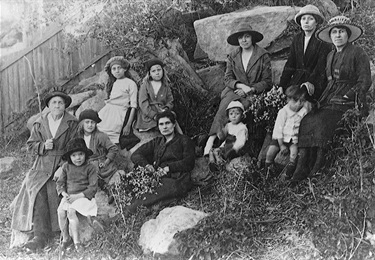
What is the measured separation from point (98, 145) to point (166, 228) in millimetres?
1284

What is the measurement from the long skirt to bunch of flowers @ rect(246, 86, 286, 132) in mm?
467

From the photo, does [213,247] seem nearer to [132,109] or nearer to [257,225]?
[257,225]

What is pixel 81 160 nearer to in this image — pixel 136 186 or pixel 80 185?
pixel 80 185

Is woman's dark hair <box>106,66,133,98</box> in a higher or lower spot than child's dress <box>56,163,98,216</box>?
higher

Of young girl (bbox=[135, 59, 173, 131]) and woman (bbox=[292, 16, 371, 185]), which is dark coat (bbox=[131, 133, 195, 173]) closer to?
young girl (bbox=[135, 59, 173, 131])

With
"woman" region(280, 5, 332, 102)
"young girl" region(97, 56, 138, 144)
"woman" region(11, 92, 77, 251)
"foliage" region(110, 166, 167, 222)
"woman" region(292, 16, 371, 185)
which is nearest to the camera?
"woman" region(292, 16, 371, 185)

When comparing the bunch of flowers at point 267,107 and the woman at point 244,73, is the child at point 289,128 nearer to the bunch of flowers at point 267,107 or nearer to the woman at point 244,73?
the bunch of flowers at point 267,107

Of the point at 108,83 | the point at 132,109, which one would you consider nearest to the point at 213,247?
the point at 132,109

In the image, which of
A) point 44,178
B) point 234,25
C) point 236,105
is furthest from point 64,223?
point 234,25

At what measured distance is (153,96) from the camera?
6336mm

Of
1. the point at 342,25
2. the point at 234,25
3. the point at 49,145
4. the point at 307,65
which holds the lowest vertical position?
the point at 49,145

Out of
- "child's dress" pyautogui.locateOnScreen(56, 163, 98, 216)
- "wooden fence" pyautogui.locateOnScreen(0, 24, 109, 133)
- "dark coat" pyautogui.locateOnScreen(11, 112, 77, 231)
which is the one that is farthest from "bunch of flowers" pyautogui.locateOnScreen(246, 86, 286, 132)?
"wooden fence" pyautogui.locateOnScreen(0, 24, 109, 133)

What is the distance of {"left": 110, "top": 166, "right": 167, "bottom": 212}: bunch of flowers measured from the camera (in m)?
5.80

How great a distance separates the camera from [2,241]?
6258 mm
